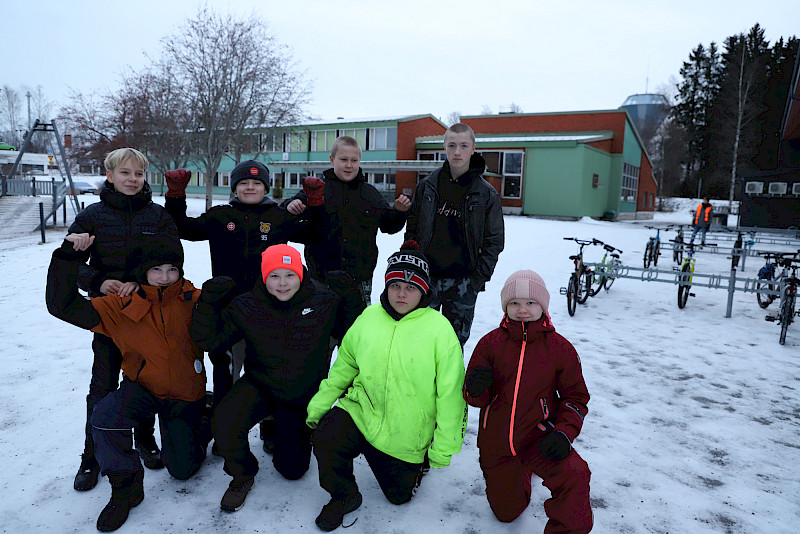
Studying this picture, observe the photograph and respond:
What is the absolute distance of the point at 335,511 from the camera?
2529mm

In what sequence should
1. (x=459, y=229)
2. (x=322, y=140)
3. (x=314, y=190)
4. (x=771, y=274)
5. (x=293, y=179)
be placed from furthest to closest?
(x=293, y=179) → (x=322, y=140) → (x=771, y=274) → (x=459, y=229) → (x=314, y=190)

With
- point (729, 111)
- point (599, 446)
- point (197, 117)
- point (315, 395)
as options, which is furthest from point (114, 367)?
point (729, 111)

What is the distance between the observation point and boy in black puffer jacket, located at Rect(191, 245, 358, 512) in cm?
271

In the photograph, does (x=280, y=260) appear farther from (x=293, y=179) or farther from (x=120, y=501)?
(x=293, y=179)

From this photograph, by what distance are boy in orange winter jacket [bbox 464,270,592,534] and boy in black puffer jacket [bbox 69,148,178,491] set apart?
2.08 meters

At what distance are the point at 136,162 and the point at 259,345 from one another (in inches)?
54.0

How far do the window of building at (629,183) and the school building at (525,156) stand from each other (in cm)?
7

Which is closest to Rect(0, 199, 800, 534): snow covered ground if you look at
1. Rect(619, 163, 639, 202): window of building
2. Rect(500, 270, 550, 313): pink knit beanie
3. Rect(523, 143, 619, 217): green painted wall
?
Rect(500, 270, 550, 313): pink knit beanie

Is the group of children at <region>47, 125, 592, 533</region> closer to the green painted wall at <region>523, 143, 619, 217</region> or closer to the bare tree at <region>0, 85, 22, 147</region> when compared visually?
the green painted wall at <region>523, 143, 619, 217</region>

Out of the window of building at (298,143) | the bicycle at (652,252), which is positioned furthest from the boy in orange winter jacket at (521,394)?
the window of building at (298,143)

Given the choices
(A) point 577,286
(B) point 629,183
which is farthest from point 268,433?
(B) point 629,183

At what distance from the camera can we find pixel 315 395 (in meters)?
2.81

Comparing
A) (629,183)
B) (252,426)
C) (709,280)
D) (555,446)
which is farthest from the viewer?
(629,183)

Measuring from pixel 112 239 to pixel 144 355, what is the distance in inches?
29.1
